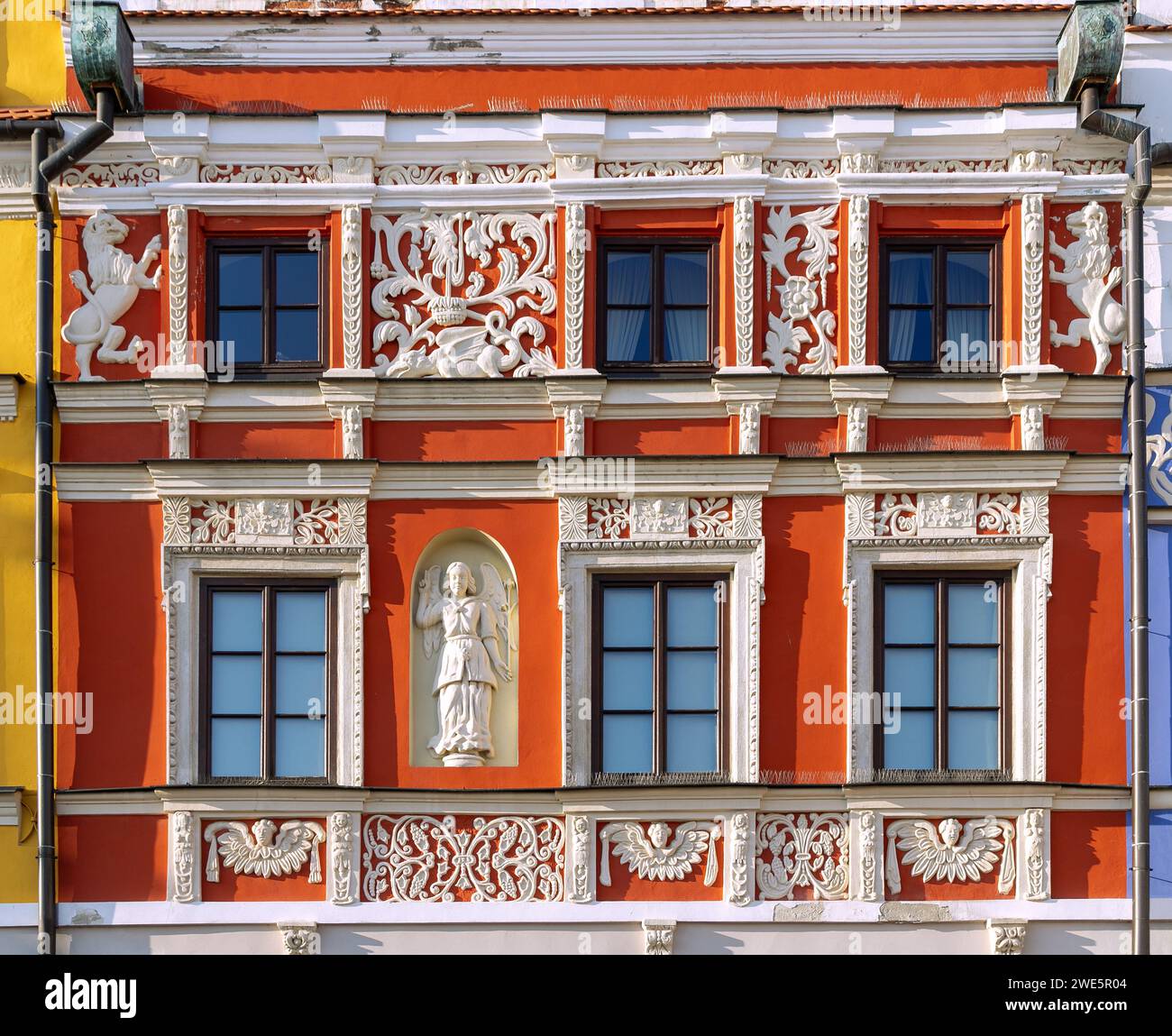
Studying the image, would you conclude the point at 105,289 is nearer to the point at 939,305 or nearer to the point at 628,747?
the point at 628,747

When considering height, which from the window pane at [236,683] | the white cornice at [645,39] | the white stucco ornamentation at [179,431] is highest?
the white cornice at [645,39]

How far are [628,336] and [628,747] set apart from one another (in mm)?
2907

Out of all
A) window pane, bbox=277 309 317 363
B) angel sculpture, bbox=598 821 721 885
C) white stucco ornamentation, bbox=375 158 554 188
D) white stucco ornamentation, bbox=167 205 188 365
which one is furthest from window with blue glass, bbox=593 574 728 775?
white stucco ornamentation, bbox=167 205 188 365

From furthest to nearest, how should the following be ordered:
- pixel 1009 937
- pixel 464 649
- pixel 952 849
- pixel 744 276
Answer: pixel 744 276 → pixel 464 649 → pixel 952 849 → pixel 1009 937

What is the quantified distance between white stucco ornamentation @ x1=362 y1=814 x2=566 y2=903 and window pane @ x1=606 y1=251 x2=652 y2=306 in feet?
12.2

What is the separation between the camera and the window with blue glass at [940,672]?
16312mm

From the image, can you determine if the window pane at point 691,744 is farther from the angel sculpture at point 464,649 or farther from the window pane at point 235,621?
the window pane at point 235,621

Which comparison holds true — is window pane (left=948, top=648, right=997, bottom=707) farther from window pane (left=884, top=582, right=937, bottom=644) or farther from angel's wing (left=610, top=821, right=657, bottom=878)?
angel's wing (left=610, top=821, right=657, bottom=878)

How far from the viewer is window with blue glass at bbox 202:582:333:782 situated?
16.4m

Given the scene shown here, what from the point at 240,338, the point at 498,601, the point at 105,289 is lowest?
the point at 498,601

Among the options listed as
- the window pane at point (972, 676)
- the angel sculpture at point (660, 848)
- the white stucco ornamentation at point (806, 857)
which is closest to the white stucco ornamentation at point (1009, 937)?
the white stucco ornamentation at point (806, 857)

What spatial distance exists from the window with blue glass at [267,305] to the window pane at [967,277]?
14.6 ft

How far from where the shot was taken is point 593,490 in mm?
16453

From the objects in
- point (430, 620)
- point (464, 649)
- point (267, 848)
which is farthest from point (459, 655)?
point (267, 848)
